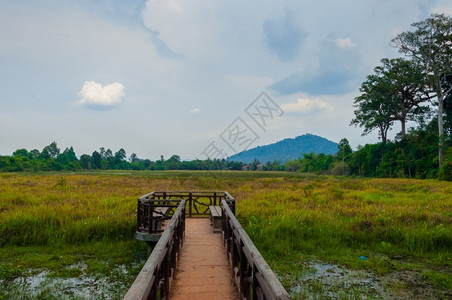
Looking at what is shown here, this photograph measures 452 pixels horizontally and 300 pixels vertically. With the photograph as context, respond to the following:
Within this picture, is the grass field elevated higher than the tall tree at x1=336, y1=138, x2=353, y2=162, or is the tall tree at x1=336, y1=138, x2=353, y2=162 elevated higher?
the tall tree at x1=336, y1=138, x2=353, y2=162

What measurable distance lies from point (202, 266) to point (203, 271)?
0.25 meters

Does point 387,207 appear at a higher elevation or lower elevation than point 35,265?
higher

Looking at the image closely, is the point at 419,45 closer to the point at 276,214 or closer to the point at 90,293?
the point at 276,214

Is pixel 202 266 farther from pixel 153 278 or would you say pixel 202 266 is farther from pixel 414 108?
pixel 414 108

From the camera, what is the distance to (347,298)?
5.94 m

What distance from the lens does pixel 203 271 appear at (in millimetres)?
4887

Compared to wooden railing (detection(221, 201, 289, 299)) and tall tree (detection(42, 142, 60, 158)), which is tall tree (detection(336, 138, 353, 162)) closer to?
wooden railing (detection(221, 201, 289, 299))

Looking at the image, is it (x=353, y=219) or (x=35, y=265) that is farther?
(x=353, y=219)

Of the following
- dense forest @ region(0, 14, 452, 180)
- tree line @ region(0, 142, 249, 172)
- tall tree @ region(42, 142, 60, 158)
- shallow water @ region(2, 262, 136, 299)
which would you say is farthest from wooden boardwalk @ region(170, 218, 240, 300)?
tall tree @ region(42, 142, 60, 158)

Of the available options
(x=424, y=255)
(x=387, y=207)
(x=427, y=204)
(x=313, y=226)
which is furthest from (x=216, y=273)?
(x=427, y=204)

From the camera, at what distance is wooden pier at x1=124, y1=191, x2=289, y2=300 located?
8.52ft

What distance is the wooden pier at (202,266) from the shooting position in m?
2.60

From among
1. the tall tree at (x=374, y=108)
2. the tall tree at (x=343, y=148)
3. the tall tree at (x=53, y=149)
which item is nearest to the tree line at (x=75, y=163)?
the tall tree at (x=53, y=149)

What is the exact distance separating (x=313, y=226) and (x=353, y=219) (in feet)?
5.94
